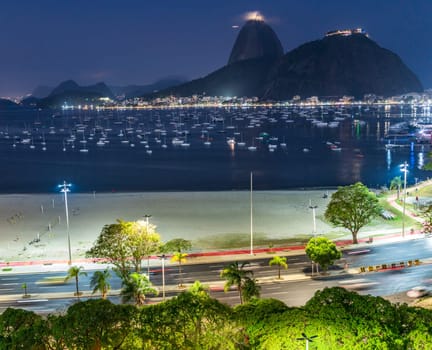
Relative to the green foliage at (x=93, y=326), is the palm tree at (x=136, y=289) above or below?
below

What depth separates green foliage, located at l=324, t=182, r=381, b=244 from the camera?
4175cm

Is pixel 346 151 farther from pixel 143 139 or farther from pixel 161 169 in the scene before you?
pixel 143 139

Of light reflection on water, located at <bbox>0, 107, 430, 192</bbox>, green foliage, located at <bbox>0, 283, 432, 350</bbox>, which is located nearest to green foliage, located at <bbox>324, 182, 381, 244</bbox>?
green foliage, located at <bbox>0, 283, 432, 350</bbox>

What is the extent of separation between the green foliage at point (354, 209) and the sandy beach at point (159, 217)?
155 inches

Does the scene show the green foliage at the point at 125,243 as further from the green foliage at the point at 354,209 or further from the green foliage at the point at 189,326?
the green foliage at the point at 354,209

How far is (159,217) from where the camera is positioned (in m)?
52.3

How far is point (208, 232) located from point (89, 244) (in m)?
11.1

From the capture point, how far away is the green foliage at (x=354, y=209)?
137 ft

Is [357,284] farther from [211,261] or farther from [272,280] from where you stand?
[211,261]

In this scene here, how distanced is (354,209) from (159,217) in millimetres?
21139

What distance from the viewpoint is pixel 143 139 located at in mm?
151500

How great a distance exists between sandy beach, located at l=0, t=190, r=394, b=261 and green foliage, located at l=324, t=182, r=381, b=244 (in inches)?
155

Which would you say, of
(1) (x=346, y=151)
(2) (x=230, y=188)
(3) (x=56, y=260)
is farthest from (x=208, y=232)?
(1) (x=346, y=151)

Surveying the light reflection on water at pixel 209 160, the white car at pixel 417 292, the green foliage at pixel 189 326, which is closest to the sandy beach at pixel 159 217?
the light reflection on water at pixel 209 160
